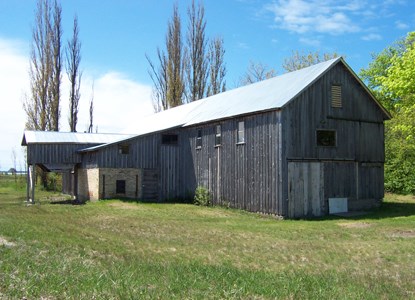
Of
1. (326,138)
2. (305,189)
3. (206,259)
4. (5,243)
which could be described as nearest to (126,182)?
(305,189)

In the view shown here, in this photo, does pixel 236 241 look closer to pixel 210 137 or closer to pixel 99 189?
pixel 210 137

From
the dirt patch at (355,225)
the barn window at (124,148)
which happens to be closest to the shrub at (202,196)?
the barn window at (124,148)

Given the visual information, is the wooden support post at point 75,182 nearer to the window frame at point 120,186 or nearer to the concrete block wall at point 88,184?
the concrete block wall at point 88,184

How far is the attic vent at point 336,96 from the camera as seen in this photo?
24719mm

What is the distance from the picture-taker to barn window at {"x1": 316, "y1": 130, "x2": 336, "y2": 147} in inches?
955

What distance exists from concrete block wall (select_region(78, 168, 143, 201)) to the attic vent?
552 inches

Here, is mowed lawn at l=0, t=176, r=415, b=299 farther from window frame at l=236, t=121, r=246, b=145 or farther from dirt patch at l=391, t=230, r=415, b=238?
window frame at l=236, t=121, r=246, b=145

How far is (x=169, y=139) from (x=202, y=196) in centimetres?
578

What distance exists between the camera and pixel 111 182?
31.4 m

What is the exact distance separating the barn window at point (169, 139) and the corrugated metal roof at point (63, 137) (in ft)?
9.38

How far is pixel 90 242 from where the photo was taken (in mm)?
13102

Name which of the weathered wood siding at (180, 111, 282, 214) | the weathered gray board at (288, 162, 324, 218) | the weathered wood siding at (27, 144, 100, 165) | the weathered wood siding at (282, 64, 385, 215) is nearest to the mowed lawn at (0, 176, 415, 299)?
the weathered gray board at (288, 162, 324, 218)

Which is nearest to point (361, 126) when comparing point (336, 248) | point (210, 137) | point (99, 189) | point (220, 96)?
point (210, 137)

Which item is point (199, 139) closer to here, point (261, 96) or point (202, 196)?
point (202, 196)
